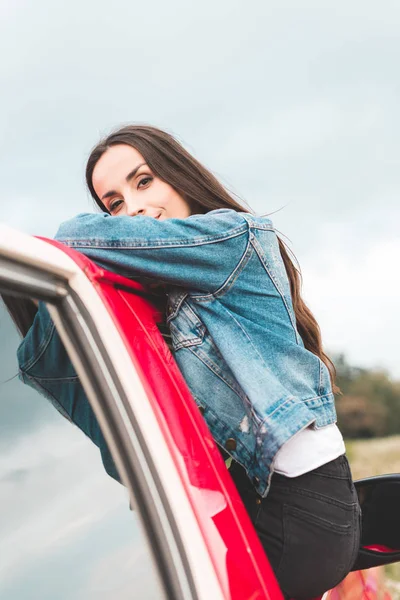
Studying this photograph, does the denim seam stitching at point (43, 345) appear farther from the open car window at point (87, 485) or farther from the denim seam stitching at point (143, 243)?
the denim seam stitching at point (143, 243)

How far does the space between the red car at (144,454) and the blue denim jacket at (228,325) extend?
0.12 metres

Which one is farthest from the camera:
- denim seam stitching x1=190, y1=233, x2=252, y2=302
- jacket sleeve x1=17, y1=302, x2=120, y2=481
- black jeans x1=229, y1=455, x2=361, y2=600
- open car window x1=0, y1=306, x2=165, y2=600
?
denim seam stitching x1=190, y1=233, x2=252, y2=302

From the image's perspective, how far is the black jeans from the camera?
1.37 metres

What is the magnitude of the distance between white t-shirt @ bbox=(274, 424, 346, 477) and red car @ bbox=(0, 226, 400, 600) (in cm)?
16

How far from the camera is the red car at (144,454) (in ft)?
3.26

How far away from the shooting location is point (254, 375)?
1408mm

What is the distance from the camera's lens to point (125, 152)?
1997 millimetres

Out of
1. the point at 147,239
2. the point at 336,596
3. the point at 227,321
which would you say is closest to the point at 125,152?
the point at 147,239

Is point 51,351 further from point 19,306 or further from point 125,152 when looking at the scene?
point 125,152

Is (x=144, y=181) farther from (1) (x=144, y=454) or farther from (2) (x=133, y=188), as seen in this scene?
(1) (x=144, y=454)

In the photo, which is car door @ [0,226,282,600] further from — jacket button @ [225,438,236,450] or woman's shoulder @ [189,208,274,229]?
woman's shoulder @ [189,208,274,229]

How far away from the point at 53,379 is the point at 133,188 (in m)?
0.98

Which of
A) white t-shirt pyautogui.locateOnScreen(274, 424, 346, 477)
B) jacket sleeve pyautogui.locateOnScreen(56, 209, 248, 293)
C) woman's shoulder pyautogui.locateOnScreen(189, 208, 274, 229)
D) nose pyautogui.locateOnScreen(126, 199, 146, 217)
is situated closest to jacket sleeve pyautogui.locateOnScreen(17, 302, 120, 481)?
jacket sleeve pyautogui.locateOnScreen(56, 209, 248, 293)

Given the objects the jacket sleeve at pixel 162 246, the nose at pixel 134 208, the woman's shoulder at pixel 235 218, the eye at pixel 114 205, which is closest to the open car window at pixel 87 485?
the jacket sleeve at pixel 162 246
